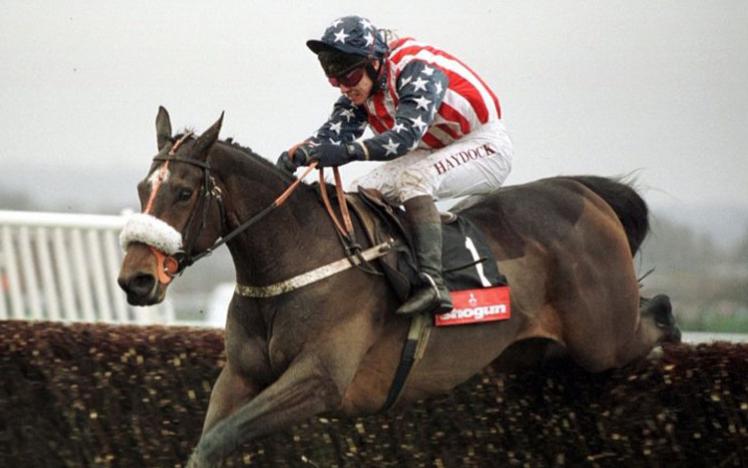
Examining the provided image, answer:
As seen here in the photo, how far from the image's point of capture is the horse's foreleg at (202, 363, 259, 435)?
4738 mm

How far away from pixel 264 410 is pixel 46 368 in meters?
1.77

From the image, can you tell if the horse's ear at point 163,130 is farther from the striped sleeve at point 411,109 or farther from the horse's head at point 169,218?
the striped sleeve at point 411,109

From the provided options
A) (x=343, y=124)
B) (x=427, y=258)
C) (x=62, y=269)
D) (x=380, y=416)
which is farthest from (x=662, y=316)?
(x=62, y=269)

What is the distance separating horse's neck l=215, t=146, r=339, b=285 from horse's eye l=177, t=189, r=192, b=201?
210mm

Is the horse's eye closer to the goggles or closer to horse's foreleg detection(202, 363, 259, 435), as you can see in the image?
horse's foreleg detection(202, 363, 259, 435)

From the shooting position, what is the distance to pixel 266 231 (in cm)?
474

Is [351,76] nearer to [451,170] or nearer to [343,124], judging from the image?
[343,124]

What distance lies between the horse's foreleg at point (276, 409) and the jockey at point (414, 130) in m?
0.42

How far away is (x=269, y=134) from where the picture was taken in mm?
8727

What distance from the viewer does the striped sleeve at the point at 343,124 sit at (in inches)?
211

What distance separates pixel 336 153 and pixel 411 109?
31 cm

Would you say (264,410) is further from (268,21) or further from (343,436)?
(268,21)

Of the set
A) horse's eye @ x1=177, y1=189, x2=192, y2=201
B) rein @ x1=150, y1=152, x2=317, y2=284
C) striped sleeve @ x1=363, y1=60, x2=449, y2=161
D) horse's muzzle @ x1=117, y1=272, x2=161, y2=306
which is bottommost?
horse's muzzle @ x1=117, y1=272, x2=161, y2=306

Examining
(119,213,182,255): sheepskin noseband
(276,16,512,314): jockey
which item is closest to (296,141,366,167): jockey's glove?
(276,16,512,314): jockey
